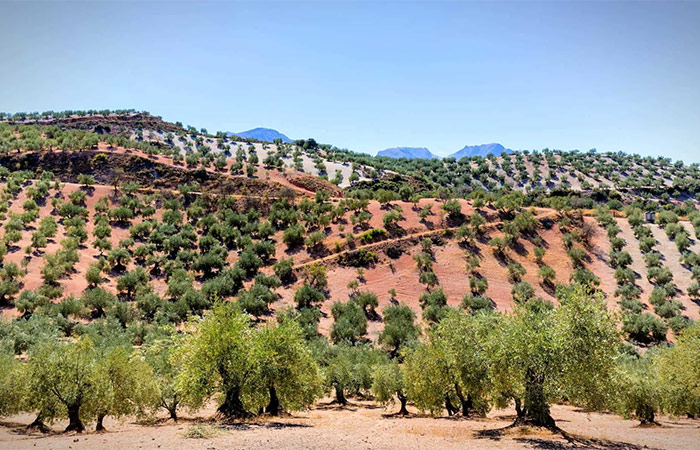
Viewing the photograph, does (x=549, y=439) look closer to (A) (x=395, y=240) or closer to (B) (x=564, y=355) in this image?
(B) (x=564, y=355)

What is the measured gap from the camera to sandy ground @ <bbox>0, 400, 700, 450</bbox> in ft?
54.9

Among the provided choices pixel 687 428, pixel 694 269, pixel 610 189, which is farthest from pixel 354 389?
pixel 610 189

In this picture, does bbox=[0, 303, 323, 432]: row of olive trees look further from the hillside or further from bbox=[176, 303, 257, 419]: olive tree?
the hillside

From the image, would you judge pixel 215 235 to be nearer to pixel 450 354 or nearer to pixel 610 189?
pixel 450 354

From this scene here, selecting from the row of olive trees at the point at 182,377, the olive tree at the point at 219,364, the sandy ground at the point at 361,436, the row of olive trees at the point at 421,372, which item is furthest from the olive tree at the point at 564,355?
the olive tree at the point at 219,364

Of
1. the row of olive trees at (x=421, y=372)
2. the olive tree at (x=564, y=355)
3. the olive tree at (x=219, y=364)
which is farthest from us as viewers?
the olive tree at (x=219, y=364)

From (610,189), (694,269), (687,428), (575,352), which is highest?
(610,189)

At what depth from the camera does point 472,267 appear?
64.1 meters

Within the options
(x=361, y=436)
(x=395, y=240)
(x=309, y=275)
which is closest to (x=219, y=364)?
(x=361, y=436)

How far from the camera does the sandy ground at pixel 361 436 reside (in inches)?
658

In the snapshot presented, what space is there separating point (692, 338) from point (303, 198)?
2837 inches

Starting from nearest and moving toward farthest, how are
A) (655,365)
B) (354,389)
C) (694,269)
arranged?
1. (655,365)
2. (354,389)
3. (694,269)

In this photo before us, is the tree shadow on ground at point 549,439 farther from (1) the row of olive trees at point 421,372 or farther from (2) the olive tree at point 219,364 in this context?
(2) the olive tree at point 219,364

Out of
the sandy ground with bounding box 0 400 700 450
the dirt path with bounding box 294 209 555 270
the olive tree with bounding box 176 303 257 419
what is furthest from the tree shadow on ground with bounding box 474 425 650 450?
the dirt path with bounding box 294 209 555 270
